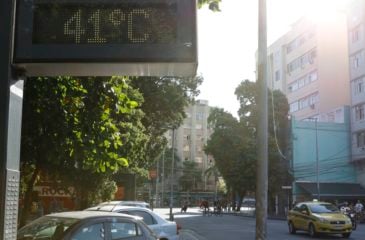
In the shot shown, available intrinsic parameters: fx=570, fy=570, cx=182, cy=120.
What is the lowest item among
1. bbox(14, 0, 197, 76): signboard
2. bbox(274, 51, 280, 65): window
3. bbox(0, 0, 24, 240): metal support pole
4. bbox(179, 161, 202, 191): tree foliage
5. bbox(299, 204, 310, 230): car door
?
→ bbox(299, 204, 310, 230): car door

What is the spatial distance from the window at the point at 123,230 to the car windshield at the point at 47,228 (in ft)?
2.49

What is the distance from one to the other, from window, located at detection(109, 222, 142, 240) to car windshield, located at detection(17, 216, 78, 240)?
2.49ft

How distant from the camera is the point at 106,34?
13.6 feet

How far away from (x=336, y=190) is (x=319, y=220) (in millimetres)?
28000

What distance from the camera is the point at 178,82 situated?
32.5 m

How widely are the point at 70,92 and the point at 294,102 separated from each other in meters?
62.1

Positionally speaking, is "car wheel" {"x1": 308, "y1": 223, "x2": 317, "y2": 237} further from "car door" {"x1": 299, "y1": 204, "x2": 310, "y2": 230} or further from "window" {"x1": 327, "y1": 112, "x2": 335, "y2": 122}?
"window" {"x1": 327, "y1": 112, "x2": 335, "y2": 122}

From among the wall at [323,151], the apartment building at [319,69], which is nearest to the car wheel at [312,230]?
the wall at [323,151]

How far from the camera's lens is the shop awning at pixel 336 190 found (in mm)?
51000

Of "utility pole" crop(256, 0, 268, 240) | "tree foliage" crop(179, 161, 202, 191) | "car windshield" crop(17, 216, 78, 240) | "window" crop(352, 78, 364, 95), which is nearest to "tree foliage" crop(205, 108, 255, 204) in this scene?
"window" crop(352, 78, 364, 95)

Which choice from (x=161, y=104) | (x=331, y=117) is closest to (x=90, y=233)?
(x=161, y=104)

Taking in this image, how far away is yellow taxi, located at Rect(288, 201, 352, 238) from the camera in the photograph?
25016 mm

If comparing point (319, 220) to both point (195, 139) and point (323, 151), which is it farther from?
point (195, 139)

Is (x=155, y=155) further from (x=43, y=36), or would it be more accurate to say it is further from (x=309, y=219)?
(x=43, y=36)
